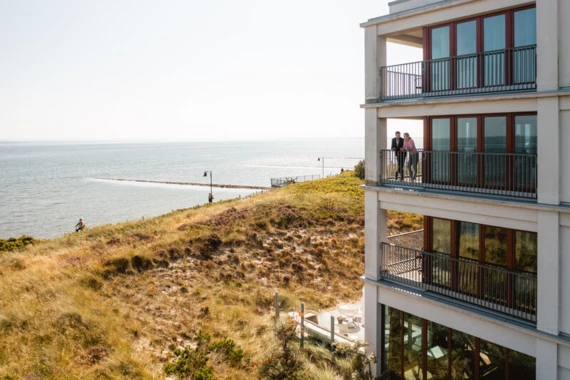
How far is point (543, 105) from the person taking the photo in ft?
33.6

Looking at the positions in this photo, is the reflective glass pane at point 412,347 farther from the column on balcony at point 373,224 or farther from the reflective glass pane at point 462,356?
the reflective glass pane at point 462,356

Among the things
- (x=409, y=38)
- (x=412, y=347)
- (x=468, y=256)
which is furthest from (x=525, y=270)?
(x=409, y=38)

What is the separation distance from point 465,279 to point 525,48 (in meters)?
6.01

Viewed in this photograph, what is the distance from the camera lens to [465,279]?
1247 centimetres

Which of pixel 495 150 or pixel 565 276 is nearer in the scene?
pixel 565 276

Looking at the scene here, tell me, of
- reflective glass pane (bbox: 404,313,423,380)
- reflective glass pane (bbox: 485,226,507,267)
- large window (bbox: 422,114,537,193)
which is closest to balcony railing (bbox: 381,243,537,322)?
reflective glass pane (bbox: 485,226,507,267)

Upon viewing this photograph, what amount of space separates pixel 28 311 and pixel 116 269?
542cm

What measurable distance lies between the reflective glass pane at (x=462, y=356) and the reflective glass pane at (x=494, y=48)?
22.1 ft

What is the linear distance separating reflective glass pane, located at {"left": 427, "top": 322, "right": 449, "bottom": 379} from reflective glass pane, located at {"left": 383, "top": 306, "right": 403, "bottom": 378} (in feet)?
3.24

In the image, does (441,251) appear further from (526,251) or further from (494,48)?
(494,48)

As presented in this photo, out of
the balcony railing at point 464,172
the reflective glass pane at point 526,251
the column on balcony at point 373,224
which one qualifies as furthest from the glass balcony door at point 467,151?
the column on balcony at point 373,224

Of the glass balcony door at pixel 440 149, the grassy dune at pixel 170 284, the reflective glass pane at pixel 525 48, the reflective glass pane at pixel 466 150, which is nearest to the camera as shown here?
the reflective glass pane at pixel 525 48

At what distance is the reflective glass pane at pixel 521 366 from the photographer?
36.2 ft

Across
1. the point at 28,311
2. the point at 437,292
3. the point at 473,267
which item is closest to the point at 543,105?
the point at 473,267
